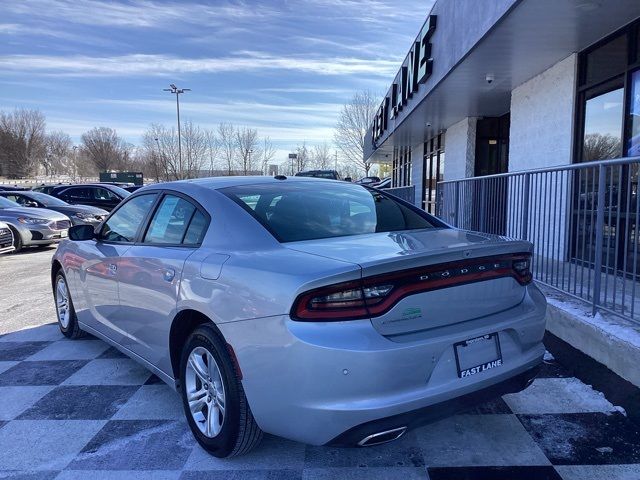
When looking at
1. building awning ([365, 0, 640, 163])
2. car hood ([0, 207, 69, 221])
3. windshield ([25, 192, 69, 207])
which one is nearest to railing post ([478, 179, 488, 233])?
building awning ([365, 0, 640, 163])

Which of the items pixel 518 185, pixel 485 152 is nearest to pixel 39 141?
pixel 485 152

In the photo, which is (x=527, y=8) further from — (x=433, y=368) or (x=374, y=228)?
(x=433, y=368)

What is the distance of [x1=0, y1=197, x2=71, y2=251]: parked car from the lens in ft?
39.6

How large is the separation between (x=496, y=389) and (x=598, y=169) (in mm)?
2201

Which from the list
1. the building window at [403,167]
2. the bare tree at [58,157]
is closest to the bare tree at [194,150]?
the building window at [403,167]

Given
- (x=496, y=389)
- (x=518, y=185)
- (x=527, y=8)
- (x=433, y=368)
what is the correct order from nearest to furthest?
(x=433, y=368) → (x=496, y=389) → (x=518, y=185) → (x=527, y=8)

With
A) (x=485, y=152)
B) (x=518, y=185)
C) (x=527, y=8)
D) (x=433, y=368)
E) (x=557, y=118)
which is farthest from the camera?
(x=485, y=152)

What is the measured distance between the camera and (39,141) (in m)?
94.1

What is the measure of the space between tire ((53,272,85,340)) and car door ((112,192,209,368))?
1.44 meters

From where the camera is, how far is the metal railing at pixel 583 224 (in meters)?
3.59

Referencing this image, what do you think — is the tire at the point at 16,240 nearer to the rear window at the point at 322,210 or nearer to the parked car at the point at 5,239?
the parked car at the point at 5,239

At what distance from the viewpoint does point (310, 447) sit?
2.99 meters

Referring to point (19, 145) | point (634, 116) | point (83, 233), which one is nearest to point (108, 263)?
point (83, 233)

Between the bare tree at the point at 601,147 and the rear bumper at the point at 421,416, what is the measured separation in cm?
544
